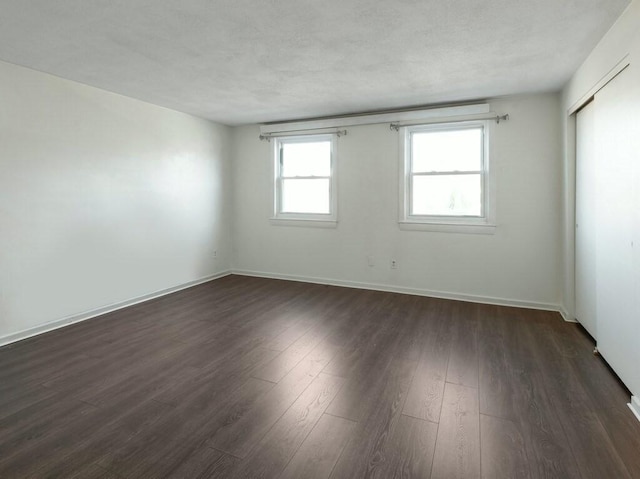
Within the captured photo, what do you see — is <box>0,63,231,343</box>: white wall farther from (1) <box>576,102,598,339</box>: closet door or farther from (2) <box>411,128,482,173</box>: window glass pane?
(1) <box>576,102,598,339</box>: closet door

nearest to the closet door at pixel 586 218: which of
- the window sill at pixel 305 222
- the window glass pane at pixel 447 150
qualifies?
the window glass pane at pixel 447 150

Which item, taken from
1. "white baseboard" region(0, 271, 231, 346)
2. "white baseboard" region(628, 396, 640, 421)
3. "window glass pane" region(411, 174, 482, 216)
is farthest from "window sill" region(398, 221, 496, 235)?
"white baseboard" region(0, 271, 231, 346)

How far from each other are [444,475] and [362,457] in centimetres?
38

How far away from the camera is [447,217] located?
443 cm

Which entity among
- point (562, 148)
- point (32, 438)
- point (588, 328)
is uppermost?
point (562, 148)

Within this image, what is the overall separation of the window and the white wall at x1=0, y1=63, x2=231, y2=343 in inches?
46.0

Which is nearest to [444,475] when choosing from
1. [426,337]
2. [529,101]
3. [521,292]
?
[426,337]

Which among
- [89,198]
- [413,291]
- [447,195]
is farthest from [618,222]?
[89,198]

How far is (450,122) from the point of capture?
429 centimetres

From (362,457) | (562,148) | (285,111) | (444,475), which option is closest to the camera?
(444,475)

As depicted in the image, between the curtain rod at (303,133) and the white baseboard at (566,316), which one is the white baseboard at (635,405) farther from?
the curtain rod at (303,133)

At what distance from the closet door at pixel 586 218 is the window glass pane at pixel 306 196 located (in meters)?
3.03

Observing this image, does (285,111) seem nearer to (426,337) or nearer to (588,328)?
(426,337)

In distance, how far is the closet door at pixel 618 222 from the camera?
2.12 m
